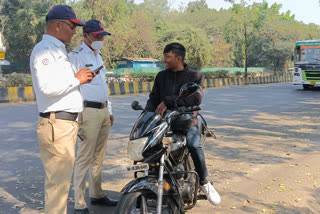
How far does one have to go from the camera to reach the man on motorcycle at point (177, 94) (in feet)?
11.6

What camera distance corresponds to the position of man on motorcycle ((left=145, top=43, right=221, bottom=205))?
11.6ft

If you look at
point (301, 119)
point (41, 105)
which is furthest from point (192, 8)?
point (41, 105)

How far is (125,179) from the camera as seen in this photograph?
498 cm

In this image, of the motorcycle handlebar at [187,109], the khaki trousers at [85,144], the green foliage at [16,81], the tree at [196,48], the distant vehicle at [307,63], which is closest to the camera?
the motorcycle handlebar at [187,109]

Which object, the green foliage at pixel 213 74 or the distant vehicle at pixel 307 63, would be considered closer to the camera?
the distant vehicle at pixel 307 63

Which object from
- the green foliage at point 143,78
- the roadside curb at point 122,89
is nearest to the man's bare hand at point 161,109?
the roadside curb at point 122,89

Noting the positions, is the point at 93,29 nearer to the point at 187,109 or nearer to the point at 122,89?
the point at 187,109

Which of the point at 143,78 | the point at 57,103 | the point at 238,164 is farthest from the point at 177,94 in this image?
the point at 143,78

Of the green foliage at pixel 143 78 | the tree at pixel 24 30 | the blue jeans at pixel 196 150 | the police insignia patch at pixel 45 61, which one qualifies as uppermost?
the tree at pixel 24 30

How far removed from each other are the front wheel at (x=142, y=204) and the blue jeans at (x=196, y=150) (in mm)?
501

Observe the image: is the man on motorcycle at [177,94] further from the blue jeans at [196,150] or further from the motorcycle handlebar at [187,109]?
the motorcycle handlebar at [187,109]

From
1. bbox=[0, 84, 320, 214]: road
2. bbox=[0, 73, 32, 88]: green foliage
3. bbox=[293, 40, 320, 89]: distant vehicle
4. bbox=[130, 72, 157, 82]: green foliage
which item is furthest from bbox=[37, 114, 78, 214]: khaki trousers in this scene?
bbox=[130, 72, 157, 82]: green foliage

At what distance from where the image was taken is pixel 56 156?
9.33ft

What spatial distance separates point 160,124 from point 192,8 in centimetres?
11707
